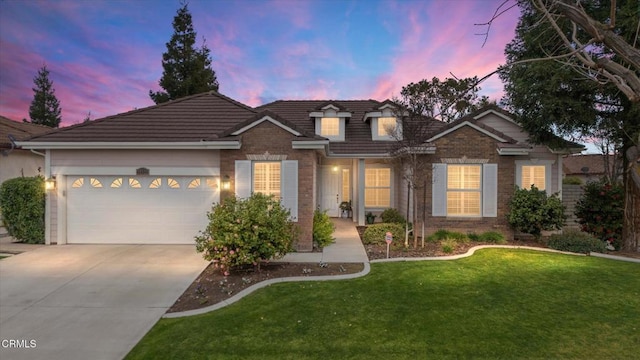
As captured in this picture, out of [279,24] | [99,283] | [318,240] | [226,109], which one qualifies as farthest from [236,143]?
[279,24]

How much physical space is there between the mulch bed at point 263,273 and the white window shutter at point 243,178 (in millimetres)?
2604

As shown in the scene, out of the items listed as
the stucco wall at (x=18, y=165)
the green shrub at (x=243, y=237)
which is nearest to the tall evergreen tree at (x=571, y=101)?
the green shrub at (x=243, y=237)

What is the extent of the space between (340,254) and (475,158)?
6.07m

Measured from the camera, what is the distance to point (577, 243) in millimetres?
9547

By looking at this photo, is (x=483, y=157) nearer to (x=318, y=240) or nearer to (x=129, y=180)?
(x=318, y=240)

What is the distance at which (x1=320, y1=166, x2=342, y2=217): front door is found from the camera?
→ 1573 centimetres

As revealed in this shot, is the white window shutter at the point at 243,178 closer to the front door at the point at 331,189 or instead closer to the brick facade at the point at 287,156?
the brick facade at the point at 287,156

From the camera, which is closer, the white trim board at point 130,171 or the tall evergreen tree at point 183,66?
the white trim board at point 130,171

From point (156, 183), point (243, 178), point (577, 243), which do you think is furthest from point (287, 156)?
point (577, 243)

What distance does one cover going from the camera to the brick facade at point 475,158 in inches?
436

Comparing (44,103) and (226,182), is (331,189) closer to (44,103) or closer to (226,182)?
(226,182)

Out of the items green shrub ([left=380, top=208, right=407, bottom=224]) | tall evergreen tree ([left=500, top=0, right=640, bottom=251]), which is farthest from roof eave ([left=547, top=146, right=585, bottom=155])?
green shrub ([left=380, top=208, right=407, bottom=224])

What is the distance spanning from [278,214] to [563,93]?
30.2ft

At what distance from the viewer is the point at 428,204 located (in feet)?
37.1
